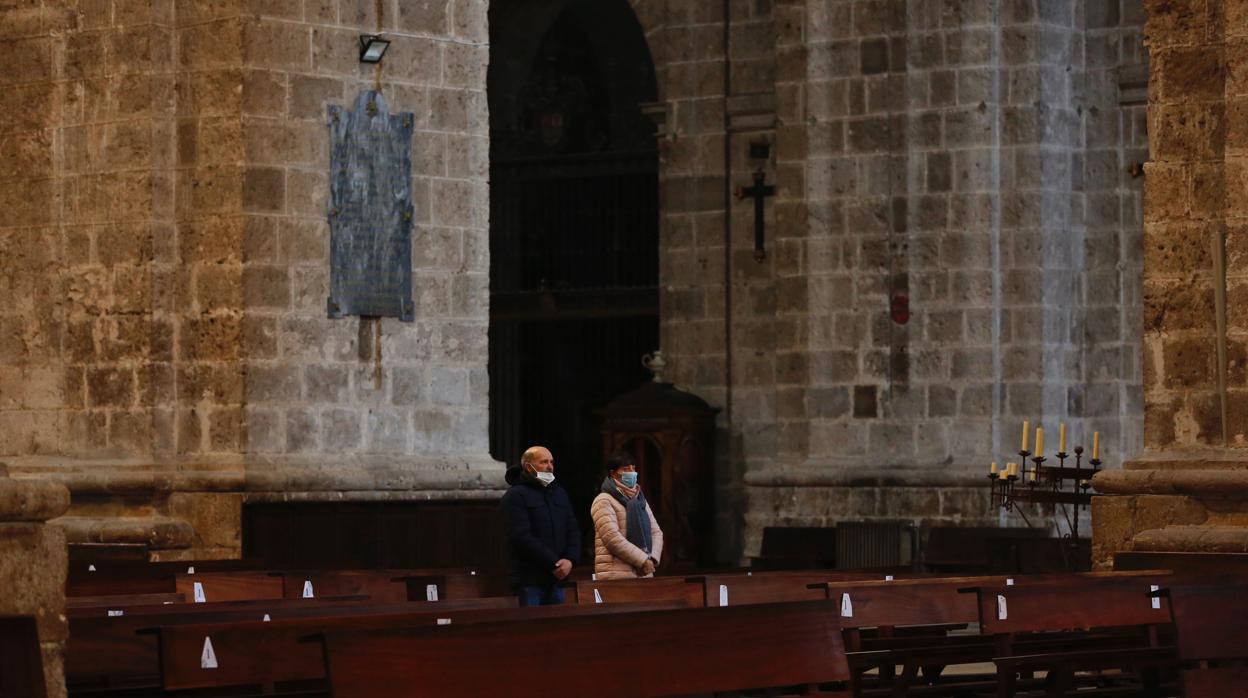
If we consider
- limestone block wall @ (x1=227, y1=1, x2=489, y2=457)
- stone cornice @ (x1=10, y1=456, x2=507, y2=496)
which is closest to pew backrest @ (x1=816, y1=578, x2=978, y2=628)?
stone cornice @ (x1=10, y1=456, x2=507, y2=496)

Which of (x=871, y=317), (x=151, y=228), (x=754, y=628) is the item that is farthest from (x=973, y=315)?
(x=754, y=628)

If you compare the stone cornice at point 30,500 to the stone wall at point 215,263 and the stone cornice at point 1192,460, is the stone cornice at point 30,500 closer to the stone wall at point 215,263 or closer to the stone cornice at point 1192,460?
the stone cornice at point 1192,460

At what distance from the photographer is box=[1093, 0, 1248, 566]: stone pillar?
38.3ft

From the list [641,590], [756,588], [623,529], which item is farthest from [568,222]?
[641,590]

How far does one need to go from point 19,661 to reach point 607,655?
1556 millimetres

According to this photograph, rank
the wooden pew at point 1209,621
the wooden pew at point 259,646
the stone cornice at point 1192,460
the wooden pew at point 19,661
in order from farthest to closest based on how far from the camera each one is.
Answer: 1. the stone cornice at point 1192,460
2. the wooden pew at point 1209,621
3. the wooden pew at point 259,646
4. the wooden pew at point 19,661

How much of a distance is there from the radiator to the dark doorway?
→ 4.06 metres

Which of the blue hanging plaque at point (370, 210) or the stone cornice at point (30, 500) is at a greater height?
the blue hanging plaque at point (370, 210)

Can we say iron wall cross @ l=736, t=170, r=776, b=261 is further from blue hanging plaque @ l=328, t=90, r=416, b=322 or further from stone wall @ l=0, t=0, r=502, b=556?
blue hanging plaque @ l=328, t=90, r=416, b=322

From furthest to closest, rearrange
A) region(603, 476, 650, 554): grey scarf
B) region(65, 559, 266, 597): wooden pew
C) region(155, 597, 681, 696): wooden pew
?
region(603, 476, 650, 554): grey scarf
region(65, 559, 266, 597): wooden pew
region(155, 597, 681, 696): wooden pew

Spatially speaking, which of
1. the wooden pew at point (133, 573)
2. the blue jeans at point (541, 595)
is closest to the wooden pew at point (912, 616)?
the blue jeans at point (541, 595)

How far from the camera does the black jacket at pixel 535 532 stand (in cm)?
1184

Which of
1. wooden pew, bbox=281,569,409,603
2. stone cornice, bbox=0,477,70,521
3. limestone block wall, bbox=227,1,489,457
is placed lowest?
wooden pew, bbox=281,569,409,603

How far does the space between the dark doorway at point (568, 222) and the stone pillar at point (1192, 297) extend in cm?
1116
